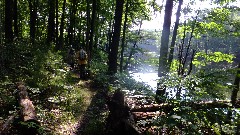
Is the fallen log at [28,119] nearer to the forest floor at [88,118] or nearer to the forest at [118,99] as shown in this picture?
the forest at [118,99]

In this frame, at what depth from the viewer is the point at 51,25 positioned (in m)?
24.8

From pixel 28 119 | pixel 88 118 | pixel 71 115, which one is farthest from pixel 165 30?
pixel 28 119

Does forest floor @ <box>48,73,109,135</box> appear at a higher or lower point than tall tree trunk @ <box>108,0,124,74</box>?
lower

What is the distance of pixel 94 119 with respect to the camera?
836 cm

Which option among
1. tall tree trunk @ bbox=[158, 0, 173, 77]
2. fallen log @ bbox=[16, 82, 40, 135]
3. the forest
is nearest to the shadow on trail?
the forest

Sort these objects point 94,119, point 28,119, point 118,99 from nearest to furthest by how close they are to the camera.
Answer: point 28,119 < point 118,99 < point 94,119

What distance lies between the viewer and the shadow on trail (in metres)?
7.35

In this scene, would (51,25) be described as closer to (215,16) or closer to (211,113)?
(215,16)

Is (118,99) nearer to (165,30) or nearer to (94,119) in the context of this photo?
(94,119)

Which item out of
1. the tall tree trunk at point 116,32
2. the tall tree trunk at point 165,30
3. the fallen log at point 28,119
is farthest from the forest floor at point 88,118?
the tall tree trunk at point 116,32

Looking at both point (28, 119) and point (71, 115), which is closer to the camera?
point (28, 119)

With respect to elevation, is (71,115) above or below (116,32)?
below

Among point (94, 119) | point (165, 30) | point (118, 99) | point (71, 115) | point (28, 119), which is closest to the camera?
point (28, 119)

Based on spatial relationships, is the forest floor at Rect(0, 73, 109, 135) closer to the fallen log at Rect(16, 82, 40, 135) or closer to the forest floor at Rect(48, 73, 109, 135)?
the forest floor at Rect(48, 73, 109, 135)
